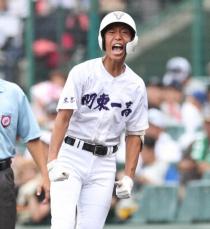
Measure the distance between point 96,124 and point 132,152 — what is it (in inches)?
13.8

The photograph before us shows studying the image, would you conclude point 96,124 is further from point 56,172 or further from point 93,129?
point 56,172

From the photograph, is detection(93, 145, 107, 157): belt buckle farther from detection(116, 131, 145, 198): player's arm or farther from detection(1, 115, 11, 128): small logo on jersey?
detection(1, 115, 11, 128): small logo on jersey

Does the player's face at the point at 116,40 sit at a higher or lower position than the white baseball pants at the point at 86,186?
higher

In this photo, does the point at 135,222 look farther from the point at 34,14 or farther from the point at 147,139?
the point at 34,14

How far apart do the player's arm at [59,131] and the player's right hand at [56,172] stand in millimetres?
40

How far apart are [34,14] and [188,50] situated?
1.96 meters

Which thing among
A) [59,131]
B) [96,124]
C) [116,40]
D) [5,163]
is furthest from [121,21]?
[5,163]

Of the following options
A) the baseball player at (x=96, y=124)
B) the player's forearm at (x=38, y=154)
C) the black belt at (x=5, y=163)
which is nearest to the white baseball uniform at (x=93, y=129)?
the baseball player at (x=96, y=124)

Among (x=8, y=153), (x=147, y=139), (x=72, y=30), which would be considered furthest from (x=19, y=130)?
(x=72, y=30)

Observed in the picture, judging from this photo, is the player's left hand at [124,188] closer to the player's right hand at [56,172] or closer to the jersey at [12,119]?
the player's right hand at [56,172]

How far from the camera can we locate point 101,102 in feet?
22.6

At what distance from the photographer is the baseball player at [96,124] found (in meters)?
6.77

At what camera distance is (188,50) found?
12.8 meters

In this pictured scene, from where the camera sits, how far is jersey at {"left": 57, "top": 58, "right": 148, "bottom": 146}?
6836mm
